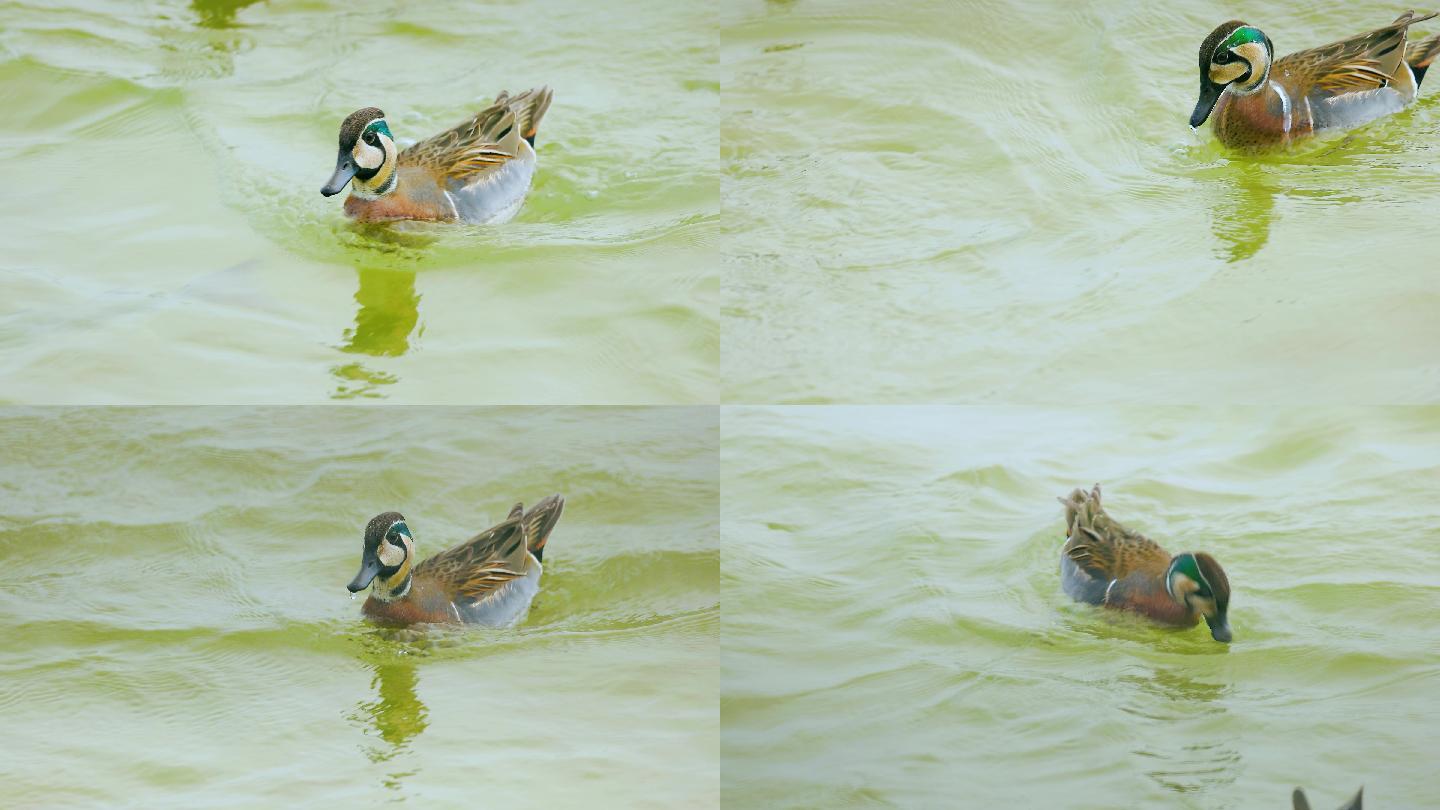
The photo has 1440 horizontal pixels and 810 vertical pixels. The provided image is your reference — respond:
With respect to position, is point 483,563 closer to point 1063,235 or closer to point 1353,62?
point 1063,235

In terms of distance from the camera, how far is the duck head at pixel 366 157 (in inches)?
225

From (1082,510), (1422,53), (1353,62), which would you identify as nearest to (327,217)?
(1082,510)

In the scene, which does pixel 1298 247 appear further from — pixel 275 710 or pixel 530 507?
pixel 275 710

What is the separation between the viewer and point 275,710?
5172 mm

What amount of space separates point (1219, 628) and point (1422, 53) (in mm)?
3268

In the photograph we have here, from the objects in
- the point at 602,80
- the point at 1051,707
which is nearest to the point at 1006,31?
the point at 602,80

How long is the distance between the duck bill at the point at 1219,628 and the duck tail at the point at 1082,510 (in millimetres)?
616

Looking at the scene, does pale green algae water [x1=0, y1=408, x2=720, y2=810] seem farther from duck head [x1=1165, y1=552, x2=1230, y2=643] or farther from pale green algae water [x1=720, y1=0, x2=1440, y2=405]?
duck head [x1=1165, y1=552, x2=1230, y2=643]

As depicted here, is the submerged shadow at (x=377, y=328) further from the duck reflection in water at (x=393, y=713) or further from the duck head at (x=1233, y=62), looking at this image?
the duck head at (x=1233, y=62)

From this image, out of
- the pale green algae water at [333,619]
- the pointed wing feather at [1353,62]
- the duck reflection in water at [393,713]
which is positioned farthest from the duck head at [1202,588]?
the duck reflection in water at [393,713]

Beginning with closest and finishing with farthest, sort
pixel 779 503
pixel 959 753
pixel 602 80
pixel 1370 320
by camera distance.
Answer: pixel 959 753 < pixel 1370 320 < pixel 779 503 < pixel 602 80

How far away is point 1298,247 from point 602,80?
3.74m

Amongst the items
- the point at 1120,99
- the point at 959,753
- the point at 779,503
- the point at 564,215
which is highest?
the point at 1120,99

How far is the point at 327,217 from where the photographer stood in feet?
20.4
